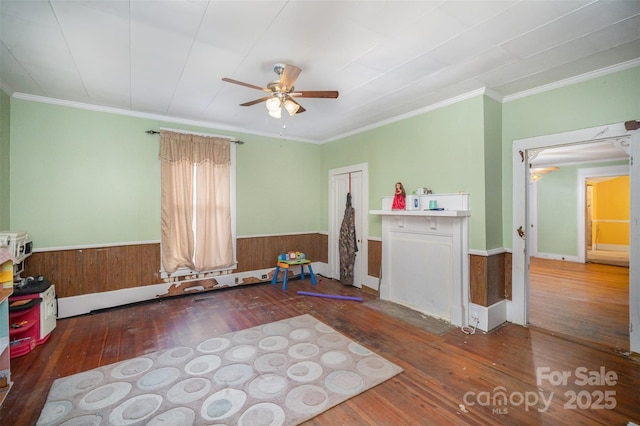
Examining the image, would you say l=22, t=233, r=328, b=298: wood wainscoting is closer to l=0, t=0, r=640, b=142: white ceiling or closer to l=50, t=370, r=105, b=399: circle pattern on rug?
l=50, t=370, r=105, b=399: circle pattern on rug

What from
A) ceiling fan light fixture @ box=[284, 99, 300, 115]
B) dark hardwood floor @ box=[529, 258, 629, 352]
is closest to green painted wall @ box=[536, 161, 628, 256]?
dark hardwood floor @ box=[529, 258, 629, 352]

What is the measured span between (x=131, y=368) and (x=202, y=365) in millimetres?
602

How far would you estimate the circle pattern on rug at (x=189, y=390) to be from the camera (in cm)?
193

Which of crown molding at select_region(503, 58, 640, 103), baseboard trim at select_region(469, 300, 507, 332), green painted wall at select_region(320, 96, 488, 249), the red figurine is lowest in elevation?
baseboard trim at select_region(469, 300, 507, 332)

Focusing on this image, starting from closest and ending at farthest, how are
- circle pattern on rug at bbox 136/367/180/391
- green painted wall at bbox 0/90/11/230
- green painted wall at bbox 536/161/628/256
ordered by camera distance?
circle pattern on rug at bbox 136/367/180/391 → green painted wall at bbox 0/90/11/230 → green painted wall at bbox 536/161/628/256

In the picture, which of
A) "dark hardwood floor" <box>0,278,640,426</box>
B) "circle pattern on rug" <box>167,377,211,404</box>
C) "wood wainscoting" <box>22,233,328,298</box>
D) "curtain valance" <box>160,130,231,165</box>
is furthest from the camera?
"curtain valance" <box>160,130,231,165</box>

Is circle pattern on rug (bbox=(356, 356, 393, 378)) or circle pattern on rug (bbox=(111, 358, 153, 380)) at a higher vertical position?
circle pattern on rug (bbox=(111, 358, 153, 380))

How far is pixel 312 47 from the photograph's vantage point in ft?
7.35

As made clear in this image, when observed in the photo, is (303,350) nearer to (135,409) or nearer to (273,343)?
(273,343)

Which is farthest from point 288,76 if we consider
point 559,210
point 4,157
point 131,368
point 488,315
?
point 559,210

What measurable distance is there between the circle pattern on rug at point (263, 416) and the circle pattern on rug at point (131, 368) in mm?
1133

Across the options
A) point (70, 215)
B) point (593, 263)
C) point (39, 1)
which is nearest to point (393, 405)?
point (39, 1)

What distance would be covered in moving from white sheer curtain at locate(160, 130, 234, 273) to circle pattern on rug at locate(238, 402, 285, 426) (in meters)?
2.84

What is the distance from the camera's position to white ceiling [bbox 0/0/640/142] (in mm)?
1818
